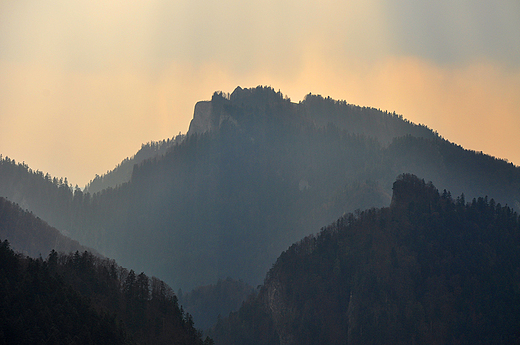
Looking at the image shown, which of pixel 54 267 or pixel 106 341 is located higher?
pixel 54 267

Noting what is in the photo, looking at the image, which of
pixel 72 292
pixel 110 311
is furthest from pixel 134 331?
pixel 72 292

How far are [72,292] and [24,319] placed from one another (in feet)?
54.6

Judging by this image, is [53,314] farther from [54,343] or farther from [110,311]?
[110,311]

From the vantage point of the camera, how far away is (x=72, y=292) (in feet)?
598

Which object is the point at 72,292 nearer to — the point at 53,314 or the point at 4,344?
the point at 53,314

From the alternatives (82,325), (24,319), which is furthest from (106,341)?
(24,319)

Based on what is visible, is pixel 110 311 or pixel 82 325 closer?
pixel 82 325

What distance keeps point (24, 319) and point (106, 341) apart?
55.1ft

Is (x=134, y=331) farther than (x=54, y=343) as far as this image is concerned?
Yes

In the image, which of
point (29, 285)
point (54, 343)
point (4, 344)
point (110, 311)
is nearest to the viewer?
point (4, 344)

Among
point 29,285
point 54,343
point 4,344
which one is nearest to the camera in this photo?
point 4,344

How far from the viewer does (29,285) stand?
178 meters

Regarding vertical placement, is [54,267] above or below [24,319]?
above

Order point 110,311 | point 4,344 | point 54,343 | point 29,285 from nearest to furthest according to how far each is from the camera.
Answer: point 4,344
point 54,343
point 29,285
point 110,311
